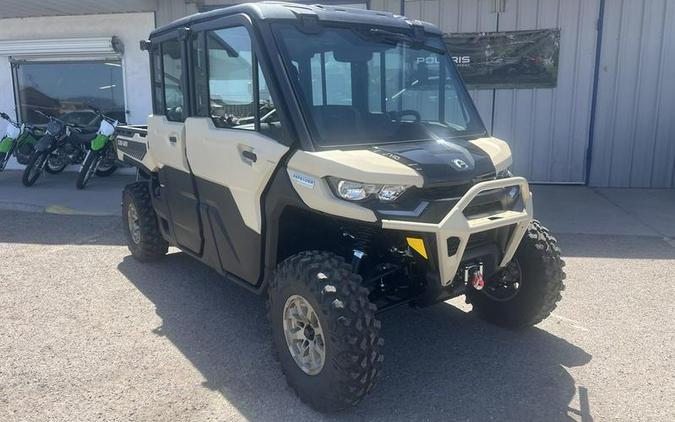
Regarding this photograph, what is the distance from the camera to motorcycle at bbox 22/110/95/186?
34.6 ft

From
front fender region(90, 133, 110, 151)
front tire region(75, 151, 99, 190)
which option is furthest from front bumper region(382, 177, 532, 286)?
front fender region(90, 133, 110, 151)

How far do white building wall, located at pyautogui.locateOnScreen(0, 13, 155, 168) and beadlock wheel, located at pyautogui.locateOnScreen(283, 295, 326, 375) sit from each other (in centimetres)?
890

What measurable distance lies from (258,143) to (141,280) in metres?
2.61

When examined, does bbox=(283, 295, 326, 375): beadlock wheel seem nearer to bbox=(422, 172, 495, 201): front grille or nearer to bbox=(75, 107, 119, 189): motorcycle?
bbox=(422, 172, 495, 201): front grille

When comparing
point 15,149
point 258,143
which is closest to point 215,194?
point 258,143

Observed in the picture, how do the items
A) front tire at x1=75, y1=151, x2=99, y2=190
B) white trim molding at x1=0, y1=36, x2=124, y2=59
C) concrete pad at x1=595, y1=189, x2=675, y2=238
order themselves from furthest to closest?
white trim molding at x1=0, y1=36, x2=124, y2=59 → front tire at x1=75, y1=151, x2=99, y2=190 → concrete pad at x1=595, y1=189, x2=675, y2=238

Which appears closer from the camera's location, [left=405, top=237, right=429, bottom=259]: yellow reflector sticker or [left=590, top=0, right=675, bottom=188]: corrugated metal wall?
[left=405, top=237, right=429, bottom=259]: yellow reflector sticker

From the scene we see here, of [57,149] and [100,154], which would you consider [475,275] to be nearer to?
[100,154]

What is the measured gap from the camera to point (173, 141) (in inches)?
186

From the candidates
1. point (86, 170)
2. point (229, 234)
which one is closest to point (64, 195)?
point (86, 170)

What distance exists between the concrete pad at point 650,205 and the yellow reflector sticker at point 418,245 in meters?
5.17

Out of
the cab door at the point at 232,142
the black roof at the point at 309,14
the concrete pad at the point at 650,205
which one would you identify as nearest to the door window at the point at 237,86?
the cab door at the point at 232,142

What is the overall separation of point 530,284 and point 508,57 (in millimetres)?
6693

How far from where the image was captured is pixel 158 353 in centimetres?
403
